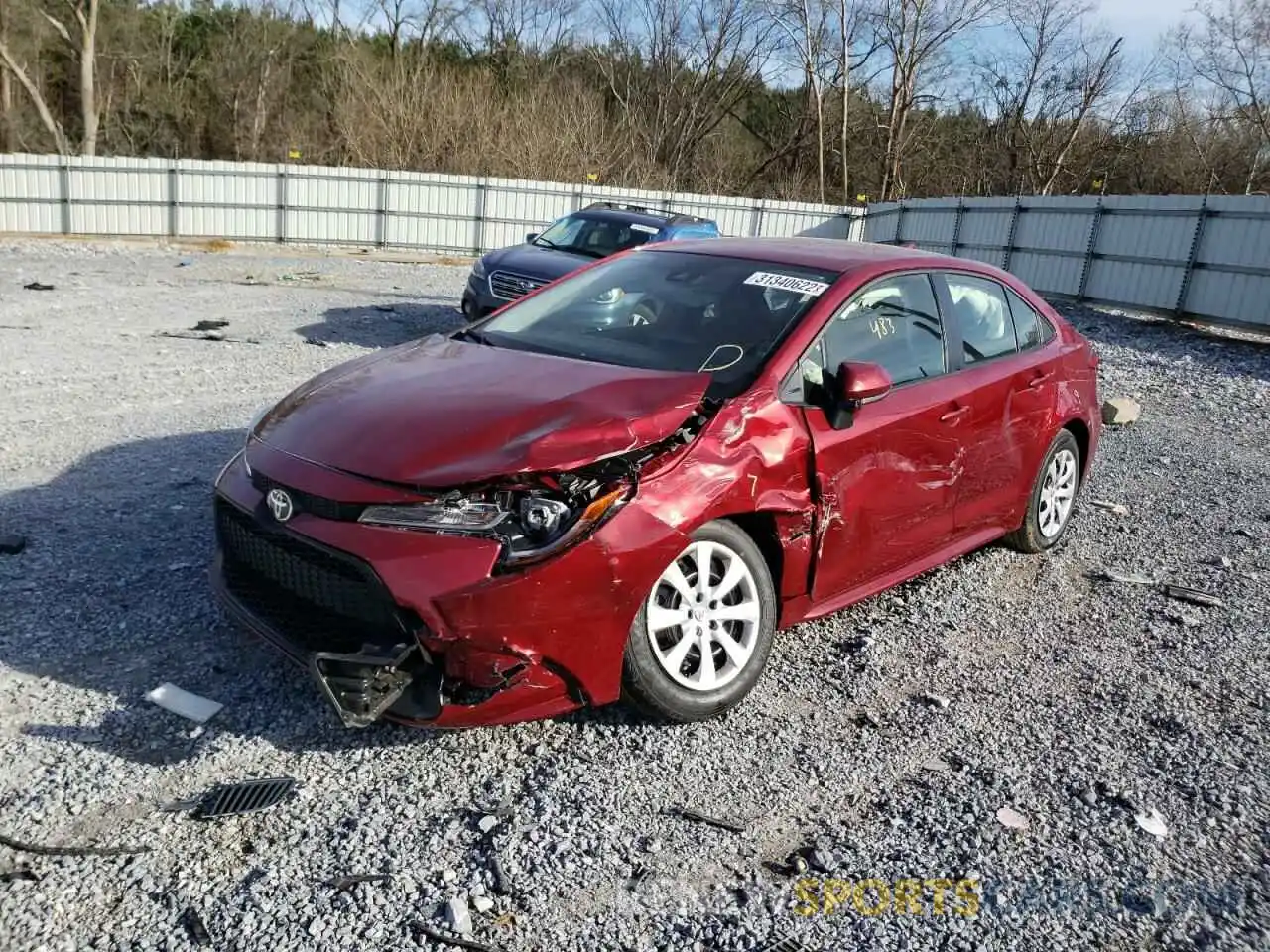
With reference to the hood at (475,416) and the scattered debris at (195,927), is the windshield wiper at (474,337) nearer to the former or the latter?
the hood at (475,416)

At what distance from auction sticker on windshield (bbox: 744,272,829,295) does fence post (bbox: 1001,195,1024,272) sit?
59.1 ft

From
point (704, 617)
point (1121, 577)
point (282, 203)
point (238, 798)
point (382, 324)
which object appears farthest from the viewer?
point (282, 203)

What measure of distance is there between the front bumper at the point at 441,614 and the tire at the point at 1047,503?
2.96m

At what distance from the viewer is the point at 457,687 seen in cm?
312

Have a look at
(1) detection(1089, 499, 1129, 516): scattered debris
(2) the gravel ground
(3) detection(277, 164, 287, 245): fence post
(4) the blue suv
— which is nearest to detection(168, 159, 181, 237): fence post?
(3) detection(277, 164, 287, 245): fence post

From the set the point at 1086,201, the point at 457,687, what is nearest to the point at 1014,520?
the point at 457,687

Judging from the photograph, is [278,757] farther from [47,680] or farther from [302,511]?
[47,680]

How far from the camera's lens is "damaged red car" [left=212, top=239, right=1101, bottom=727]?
3.09 m

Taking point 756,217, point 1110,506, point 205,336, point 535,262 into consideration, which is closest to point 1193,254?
point 535,262

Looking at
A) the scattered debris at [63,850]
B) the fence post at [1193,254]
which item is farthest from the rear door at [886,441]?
the fence post at [1193,254]

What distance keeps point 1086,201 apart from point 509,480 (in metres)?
19.0

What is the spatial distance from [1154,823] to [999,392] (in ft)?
7.35

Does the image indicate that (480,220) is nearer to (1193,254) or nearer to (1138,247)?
(1138,247)

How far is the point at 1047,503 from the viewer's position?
563 centimetres
